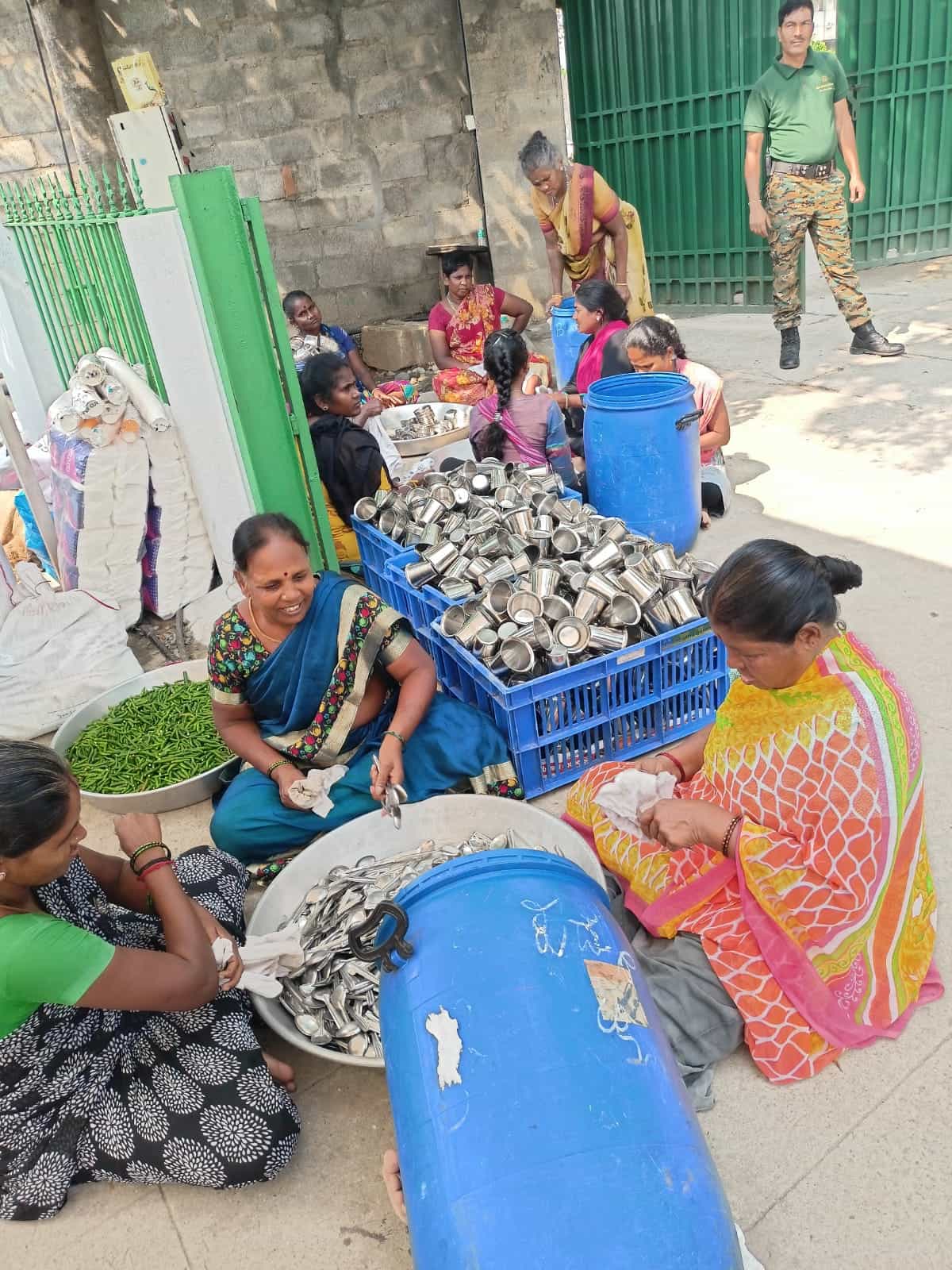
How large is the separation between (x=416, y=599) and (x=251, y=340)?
128 cm

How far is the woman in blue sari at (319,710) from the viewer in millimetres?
2703

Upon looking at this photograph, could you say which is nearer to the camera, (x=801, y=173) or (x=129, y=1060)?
(x=129, y=1060)

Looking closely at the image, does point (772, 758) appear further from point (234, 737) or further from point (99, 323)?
point (99, 323)

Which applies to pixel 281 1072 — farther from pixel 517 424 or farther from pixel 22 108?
pixel 22 108

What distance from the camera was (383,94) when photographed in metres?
7.97

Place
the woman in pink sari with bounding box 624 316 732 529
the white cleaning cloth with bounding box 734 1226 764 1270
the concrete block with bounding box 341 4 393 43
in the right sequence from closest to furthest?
the white cleaning cloth with bounding box 734 1226 764 1270 < the woman in pink sari with bounding box 624 316 732 529 < the concrete block with bounding box 341 4 393 43

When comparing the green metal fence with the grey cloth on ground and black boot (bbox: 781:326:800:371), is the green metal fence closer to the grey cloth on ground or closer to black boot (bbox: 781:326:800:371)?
the grey cloth on ground

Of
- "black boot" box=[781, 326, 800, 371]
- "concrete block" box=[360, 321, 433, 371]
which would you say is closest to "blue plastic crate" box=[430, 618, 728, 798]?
"black boot" box=[781, 326, 800, 371]

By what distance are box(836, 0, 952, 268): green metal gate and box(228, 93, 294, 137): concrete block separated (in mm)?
5035

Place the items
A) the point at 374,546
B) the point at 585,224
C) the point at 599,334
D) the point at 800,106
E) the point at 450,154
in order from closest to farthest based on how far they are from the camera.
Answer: the point at 374,546 → the point at 599,334 → the point at 585,224 → the point at 800,106 → the point at 450,154

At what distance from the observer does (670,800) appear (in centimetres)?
212

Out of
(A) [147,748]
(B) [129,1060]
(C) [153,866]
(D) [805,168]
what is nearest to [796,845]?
(C) [153,866]

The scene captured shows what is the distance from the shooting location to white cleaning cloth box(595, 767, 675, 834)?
2.32 metres

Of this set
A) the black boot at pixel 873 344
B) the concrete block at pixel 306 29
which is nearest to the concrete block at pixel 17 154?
the concrete block at pixel 306 29
